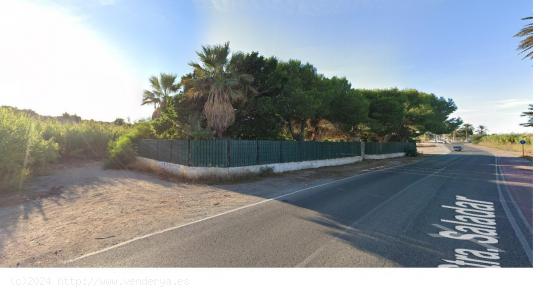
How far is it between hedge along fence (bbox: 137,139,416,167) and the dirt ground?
5.03 ft

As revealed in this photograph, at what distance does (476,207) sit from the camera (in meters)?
6.81

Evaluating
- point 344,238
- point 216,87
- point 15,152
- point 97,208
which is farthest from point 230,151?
point 344,238

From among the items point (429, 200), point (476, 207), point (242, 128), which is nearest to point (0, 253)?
point (429, 200)

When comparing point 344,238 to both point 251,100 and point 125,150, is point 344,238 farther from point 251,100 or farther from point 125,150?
point 125,150

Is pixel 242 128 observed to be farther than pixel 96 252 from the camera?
Yes

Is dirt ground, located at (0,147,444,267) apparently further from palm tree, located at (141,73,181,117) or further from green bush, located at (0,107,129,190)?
palm tree, located at (141,73,181,117)

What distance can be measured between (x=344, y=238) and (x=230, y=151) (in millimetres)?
8604

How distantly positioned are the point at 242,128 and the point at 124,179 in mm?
7101

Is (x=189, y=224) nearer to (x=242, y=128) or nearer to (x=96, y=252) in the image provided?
(x=96, y=252)

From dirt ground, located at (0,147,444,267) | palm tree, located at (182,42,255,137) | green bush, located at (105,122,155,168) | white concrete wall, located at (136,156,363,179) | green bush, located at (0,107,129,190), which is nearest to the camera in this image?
dirt ground, located at (0,147,444,267)

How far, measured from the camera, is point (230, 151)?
1223cm

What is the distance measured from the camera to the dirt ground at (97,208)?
4492mm

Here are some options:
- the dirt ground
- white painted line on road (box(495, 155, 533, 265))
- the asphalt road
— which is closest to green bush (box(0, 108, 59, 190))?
the dirt ground

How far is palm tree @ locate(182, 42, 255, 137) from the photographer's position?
13.6 metres
